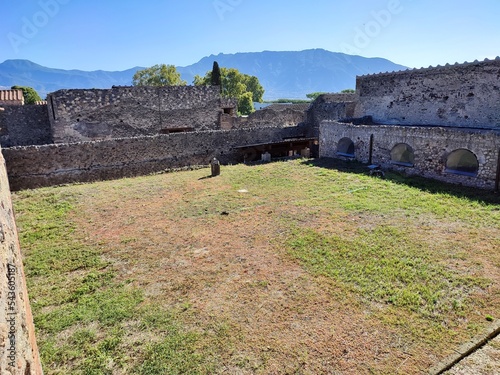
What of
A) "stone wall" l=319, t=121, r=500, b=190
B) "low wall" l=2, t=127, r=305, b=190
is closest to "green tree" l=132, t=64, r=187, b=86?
"low wall" l=2, t=127, r=305, b=190

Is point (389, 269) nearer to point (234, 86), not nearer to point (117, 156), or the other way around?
point (117, 156)

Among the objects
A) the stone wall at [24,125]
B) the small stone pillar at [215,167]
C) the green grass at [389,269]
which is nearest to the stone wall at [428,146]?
the green grass at [389,269]

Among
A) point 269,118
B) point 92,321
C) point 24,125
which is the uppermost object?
point 24,125

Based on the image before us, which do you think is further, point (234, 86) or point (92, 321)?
point (234, 86)

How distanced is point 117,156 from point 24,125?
287 inches

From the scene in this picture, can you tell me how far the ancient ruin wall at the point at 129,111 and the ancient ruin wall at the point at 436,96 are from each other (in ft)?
37.9

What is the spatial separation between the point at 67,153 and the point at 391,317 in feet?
52.6

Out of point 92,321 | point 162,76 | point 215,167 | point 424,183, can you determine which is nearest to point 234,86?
point 162,76

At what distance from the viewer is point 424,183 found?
1452cm

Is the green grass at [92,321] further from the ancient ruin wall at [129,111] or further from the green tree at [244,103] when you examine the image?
the green tree at [244,103]

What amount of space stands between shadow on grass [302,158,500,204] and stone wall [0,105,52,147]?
16.2 meters

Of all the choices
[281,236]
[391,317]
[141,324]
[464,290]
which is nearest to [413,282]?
[464,290]

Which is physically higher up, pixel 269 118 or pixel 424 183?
pixel 269 118

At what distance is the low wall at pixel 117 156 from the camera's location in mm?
15742
